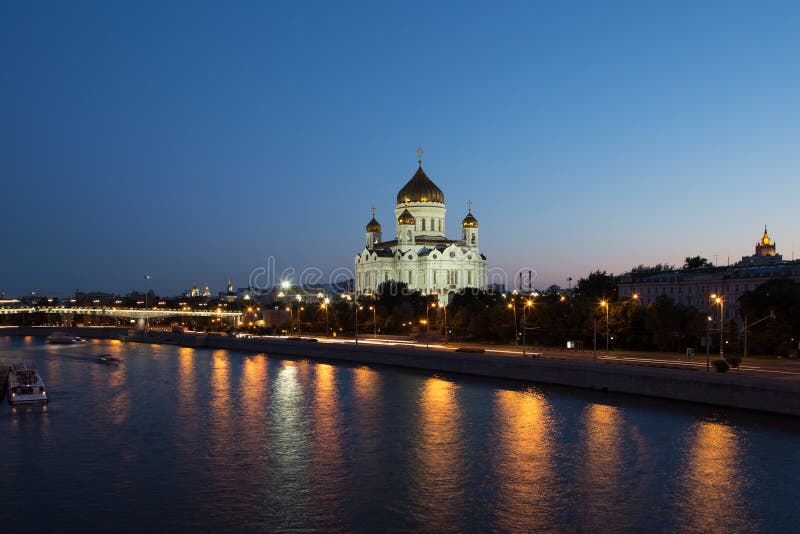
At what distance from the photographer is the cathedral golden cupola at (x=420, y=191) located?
90750 mm

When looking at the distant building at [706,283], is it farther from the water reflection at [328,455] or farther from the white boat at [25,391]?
the white boat at [25,391]

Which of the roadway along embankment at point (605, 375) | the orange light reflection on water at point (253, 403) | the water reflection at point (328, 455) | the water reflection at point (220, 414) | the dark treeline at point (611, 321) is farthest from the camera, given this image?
the dark treeline at point (611, 321)

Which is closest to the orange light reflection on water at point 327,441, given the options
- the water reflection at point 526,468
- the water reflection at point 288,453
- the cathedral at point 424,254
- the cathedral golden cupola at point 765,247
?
the water reflection at point 288,453

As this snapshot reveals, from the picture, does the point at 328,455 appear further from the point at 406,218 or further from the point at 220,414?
the point at 406,218

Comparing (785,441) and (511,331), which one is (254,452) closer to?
(785,441)

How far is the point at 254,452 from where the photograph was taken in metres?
24.3

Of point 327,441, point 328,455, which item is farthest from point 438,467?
point 327,441

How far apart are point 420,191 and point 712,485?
236ft

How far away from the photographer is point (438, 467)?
2245cm

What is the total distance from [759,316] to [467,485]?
2876 centimetres

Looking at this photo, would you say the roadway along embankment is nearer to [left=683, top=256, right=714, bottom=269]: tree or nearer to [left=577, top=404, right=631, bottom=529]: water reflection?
[left=577, top=404, right=631, bottom=529]: water reflection

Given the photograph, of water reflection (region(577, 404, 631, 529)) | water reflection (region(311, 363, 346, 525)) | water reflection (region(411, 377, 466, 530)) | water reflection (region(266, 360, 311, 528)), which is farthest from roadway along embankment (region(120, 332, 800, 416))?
water reflection (region(266, 360, 311, 528))

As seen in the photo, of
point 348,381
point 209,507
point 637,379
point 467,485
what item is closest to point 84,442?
point 209,507

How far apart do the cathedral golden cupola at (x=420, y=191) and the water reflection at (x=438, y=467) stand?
57594mm
